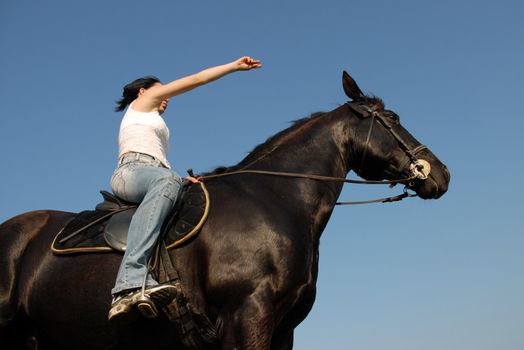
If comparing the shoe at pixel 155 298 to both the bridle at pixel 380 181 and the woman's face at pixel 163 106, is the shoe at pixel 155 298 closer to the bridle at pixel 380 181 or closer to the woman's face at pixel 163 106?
the bridle at pixel 380 181

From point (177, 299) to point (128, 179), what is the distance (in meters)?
1.59

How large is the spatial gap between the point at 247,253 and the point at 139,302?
1.26 metres

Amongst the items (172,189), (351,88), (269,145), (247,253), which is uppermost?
(351,88)

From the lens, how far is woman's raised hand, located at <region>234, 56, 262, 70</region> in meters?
7.12

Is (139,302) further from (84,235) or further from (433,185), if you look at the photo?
(433,185)

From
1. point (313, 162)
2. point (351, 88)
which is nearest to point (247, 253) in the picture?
point (313, 162)

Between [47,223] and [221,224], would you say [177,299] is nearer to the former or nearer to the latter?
[221,224]

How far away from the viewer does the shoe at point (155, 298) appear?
6.21 metres

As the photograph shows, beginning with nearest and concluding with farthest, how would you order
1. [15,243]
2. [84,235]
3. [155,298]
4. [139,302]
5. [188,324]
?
1. [139,302]
2. [155,298]
3. [188,324]
4. [84,235]
5. [15,243]

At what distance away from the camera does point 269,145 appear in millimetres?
8016

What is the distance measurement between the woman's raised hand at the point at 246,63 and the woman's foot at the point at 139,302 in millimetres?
2711

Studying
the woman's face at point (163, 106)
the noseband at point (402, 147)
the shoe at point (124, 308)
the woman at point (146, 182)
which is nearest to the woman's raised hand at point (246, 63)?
the woman at point (146, 182)

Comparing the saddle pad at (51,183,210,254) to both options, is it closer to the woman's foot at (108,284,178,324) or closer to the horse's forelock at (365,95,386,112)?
the woman's foot at (108,284,178,324)

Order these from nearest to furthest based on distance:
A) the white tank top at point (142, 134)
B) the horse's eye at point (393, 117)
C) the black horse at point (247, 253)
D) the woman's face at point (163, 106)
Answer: the black horse at point (247, 253) < the white tank top at point (142, 134) < the woman's face at point (163, 106) < the horse's eye at point (393, 117)
